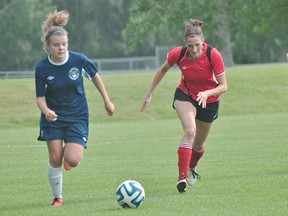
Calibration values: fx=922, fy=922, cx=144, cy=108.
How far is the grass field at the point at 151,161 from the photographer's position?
10.0 meters

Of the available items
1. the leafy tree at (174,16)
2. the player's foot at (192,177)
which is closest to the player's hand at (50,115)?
the player's foot at (192,177)

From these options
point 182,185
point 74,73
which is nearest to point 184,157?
point 182,185

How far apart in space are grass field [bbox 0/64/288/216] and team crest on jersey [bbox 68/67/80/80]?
4.66ft

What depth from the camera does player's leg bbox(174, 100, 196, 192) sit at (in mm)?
11125

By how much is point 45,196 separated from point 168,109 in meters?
22.2

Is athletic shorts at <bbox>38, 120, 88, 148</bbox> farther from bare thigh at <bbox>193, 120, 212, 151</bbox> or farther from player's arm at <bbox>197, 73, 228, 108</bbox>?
bare thigh at <bbox>193, 120, 212, 151</bbox>

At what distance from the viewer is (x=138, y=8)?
5622 centimetres

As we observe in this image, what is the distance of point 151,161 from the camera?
1570 centimetres

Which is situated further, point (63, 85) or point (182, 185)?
point (182, 185)

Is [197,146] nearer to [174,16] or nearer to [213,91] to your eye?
[213,91]

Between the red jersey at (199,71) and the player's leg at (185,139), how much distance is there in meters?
0.22

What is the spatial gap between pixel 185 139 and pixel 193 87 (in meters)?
0.79

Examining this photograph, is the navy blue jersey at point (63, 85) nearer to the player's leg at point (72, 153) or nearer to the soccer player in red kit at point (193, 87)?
the player's leg at point (72, 153)

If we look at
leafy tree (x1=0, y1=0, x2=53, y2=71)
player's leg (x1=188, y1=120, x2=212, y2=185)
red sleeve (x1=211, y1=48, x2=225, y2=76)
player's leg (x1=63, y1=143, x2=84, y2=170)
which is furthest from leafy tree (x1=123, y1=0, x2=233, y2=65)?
player's leg (x1=63, y1=143, x2=84, y2=170)
